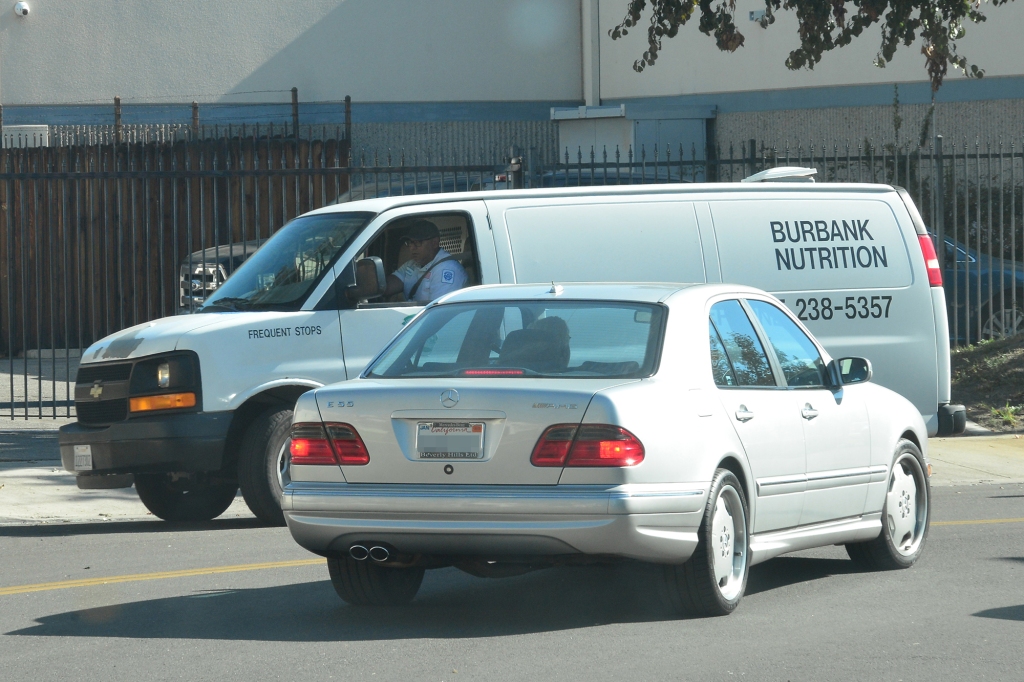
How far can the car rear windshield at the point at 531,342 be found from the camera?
665cm

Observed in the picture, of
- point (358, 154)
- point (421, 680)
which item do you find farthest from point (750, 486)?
point (358, 154)

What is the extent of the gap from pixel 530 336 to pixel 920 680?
88.1 inches

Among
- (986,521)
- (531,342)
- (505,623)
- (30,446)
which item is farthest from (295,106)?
(505,623)

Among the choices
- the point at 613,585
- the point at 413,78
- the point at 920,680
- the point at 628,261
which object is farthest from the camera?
the point at 413,78

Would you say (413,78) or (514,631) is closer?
(514,631)

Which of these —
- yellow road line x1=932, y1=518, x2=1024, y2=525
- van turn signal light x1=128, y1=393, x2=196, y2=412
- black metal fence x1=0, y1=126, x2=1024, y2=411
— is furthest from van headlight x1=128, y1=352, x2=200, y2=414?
black metal fence x1=0, y1=126, x2=1024, y2=411

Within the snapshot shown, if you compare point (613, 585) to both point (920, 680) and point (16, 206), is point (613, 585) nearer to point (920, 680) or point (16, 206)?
point (920, 680)

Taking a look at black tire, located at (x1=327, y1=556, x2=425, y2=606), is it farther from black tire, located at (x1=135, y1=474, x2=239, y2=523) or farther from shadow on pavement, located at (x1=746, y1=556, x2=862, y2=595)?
black tire, located at (x1=135, y1=474, x2=239, y2=523)

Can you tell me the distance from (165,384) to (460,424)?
Answer: 3.85m

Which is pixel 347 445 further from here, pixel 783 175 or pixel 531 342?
pixel 783 175

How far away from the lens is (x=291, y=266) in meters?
10.2

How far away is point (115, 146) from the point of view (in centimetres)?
1717

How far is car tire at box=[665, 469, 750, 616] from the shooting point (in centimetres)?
648

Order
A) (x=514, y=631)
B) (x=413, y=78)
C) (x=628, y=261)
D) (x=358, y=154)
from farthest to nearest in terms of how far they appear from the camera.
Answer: (x=413, y=78) → (x=358, y=154) → (x=628, y=261) → (x=514, y=631)
